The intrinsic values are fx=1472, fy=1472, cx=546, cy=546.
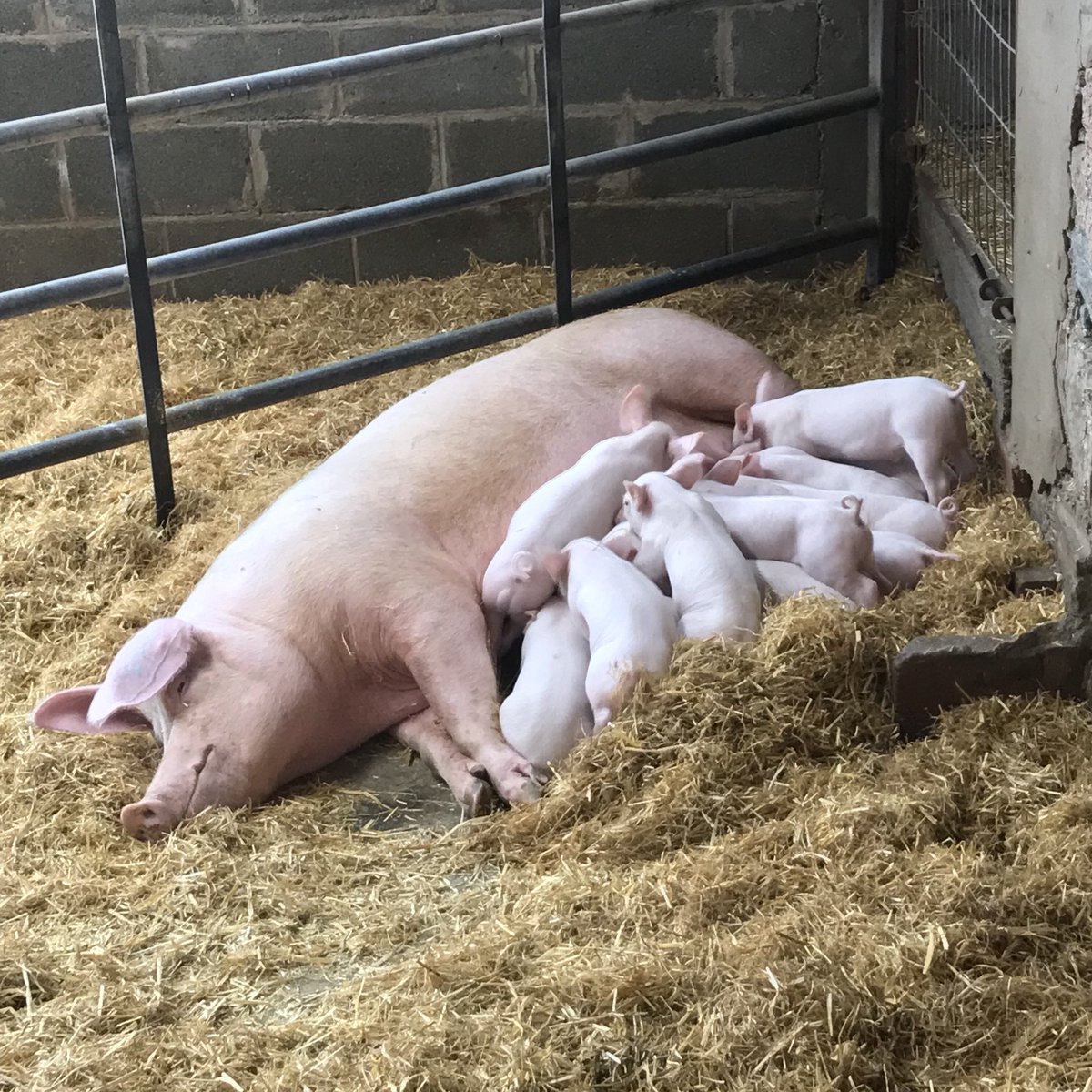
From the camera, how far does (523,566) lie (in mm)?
3246

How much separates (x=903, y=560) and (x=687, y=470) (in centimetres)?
53

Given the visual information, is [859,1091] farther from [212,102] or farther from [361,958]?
[212,102]

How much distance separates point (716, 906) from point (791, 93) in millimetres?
3773

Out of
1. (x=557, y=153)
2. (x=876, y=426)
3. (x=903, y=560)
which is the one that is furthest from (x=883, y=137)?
Result: (x=903, y=560)

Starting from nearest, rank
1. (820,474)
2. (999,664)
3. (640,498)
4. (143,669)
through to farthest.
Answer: (999,664) < (143,669) < (640,498) < (820,474)

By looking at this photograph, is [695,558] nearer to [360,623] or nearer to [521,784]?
[521,784]

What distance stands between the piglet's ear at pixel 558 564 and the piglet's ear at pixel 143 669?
0.77 m

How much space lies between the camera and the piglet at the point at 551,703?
2.92 metres

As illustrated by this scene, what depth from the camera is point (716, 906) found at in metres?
2.37

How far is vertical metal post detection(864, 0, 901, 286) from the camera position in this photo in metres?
4.80

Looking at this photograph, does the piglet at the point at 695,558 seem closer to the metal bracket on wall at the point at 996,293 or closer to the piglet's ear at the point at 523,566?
the piglet's ear at the point at 523,566

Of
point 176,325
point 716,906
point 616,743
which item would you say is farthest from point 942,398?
point 176,325

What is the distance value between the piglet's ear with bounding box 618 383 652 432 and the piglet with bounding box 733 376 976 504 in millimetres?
256

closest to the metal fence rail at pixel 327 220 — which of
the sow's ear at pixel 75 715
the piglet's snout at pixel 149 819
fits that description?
the sow's ear at pixel 75 715
